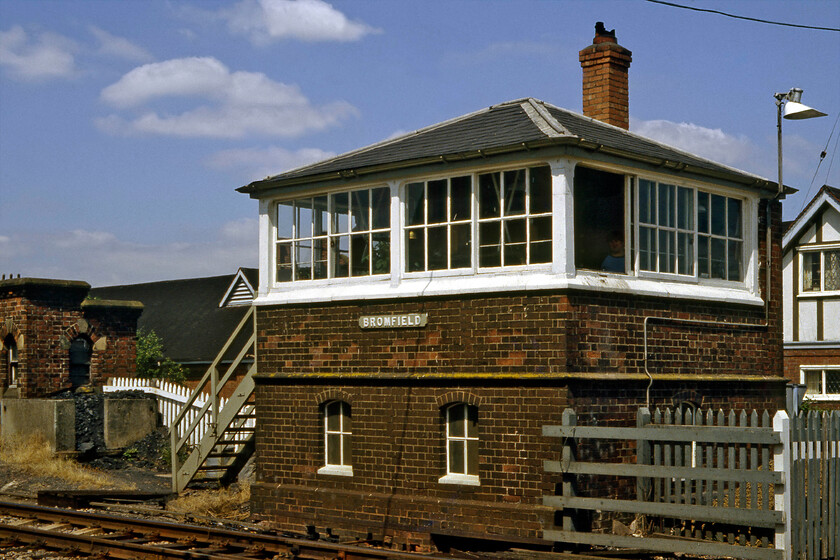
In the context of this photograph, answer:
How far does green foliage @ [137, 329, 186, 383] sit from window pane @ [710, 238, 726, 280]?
21.7m

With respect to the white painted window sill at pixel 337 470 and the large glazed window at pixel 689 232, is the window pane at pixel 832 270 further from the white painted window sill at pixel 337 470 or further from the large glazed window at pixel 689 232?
the white painted window sill at pixel 337 470

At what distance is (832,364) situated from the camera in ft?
84.1

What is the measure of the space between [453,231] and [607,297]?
2161mm

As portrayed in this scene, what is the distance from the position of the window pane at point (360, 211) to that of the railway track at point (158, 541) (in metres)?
4.51

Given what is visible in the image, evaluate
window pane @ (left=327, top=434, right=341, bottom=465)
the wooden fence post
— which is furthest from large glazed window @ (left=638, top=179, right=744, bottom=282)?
window pane @ (left=327, top=434, right=341, bottom=465)

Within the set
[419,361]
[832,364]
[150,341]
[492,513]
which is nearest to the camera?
[492,513]

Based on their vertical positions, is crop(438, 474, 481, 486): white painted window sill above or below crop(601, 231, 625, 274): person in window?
below

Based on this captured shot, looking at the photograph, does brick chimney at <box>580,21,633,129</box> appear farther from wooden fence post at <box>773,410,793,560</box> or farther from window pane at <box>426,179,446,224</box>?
wooden fence post at <box>773,410,793,560</box>

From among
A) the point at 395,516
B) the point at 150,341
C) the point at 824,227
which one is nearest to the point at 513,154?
the point at 395,516

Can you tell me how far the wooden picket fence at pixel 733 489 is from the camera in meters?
10.3

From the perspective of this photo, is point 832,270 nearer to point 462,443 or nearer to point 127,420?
point 462,443

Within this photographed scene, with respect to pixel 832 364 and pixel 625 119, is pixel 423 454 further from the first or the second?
pixel 832 364

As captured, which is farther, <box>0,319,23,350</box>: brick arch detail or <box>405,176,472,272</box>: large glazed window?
<box>0,319,23,350</box>: brick arch detail

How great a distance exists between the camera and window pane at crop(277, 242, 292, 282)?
15656mm
